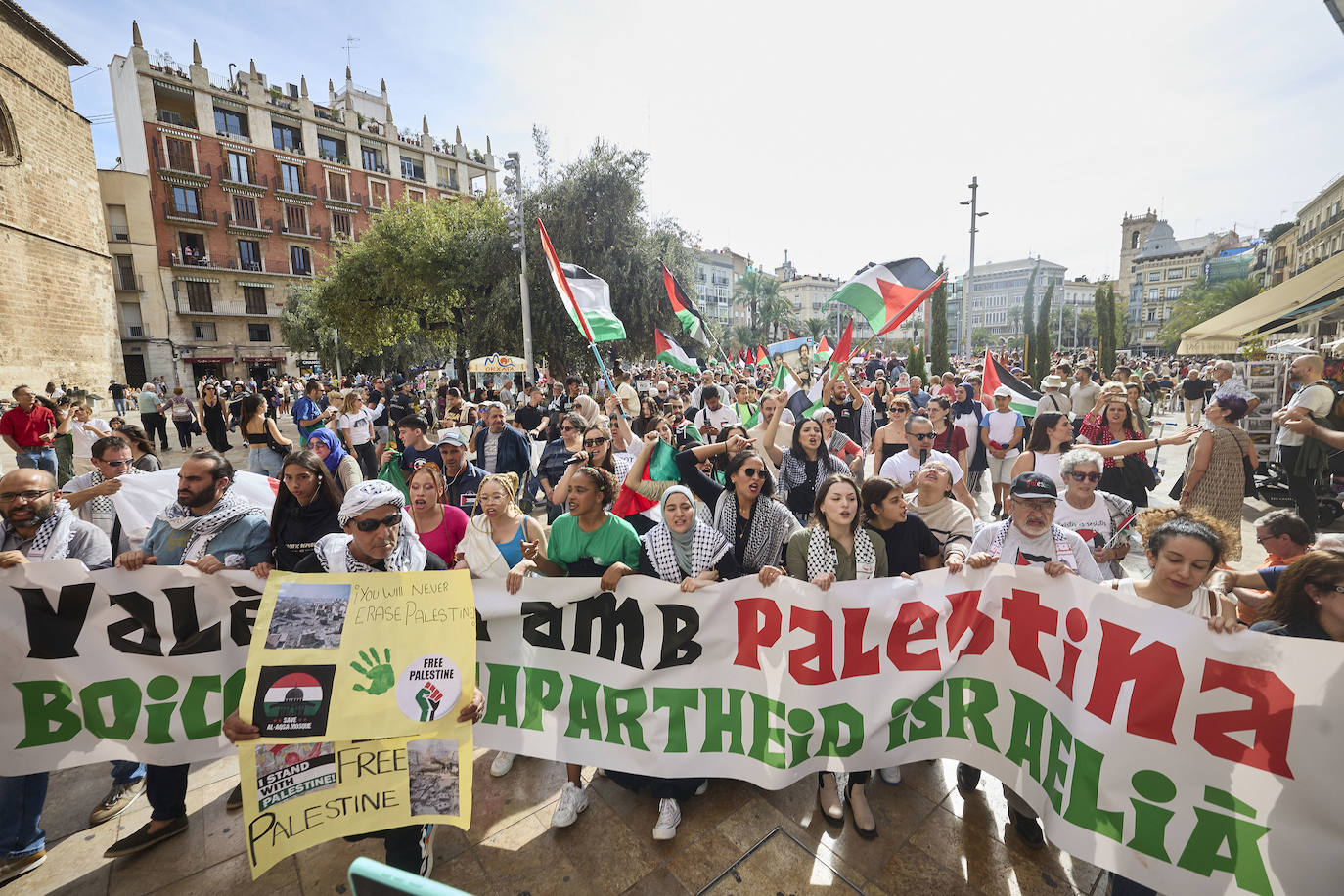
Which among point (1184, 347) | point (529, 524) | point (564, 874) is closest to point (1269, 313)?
point (1184, 347)

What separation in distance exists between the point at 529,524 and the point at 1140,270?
10884 cm

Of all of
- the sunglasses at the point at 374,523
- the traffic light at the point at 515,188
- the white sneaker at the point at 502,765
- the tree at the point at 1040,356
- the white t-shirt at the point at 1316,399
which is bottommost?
the white sneaker at the point at 502,765

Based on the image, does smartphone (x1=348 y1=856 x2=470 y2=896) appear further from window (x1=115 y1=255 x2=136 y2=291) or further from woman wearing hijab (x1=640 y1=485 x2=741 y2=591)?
window (x1=115 y1=255 x2=136 y2=291)

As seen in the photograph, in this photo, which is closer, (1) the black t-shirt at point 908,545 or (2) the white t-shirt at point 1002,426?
(1) the black t-shirt at point 908,545

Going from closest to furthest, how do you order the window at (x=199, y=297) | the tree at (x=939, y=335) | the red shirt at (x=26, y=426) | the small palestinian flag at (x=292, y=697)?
the small palestinian flag at (x=292, y=697)
the red shirt at (x=26, y=426)
the tree at (x=939, y=335)
the window at (x=199, y=297)

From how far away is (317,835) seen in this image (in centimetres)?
240

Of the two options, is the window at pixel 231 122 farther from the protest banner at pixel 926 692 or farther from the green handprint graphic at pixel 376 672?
the protest banner at pixel 926 692

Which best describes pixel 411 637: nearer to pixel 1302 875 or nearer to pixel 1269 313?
pixel 1302 875

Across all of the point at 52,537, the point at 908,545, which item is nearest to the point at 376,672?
the point at 52,537

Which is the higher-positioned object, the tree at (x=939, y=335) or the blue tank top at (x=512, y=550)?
the tree at (x=939, y=335)

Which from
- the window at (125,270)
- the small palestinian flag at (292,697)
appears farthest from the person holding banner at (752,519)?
the window at (125,270)

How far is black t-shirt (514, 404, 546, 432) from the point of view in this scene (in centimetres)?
1055

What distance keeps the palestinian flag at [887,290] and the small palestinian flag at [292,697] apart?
5.50 meters

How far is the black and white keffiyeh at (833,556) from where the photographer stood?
2.90 meters
